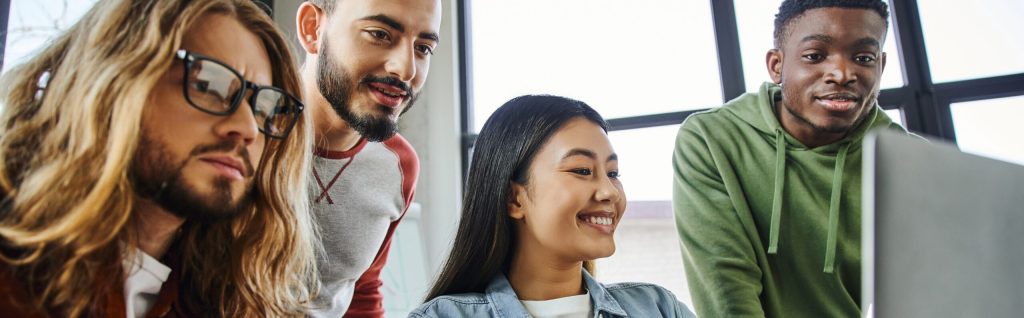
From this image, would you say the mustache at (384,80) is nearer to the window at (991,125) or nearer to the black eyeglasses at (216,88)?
the black eyeglasses at (216,88)

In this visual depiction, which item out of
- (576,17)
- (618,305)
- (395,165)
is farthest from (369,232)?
(576,17)

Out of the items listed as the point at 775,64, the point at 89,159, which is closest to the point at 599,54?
the point at 775,64

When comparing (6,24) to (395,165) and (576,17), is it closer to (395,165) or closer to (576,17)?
(395,165)

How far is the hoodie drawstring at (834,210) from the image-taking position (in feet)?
4.86

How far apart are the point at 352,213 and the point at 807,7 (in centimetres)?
125

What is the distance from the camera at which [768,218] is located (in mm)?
1575

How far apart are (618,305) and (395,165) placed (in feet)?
2.06

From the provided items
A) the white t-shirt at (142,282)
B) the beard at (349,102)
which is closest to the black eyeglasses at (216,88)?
the white t-shirt at (142,282)

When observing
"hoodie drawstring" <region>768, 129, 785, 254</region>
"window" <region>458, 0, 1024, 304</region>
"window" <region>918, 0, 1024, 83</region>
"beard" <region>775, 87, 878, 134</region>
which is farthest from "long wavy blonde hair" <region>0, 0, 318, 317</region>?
"window" <region>918, 0, 1024, 83</region>

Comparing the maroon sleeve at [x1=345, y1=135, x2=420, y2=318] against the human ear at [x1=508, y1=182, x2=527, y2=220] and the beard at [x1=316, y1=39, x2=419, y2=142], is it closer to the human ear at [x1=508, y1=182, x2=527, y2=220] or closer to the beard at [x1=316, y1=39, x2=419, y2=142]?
the beard at [x1=316, y1=39, x2=419, y2=142]

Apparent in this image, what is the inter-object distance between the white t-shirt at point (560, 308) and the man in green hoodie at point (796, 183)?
378 millimetres

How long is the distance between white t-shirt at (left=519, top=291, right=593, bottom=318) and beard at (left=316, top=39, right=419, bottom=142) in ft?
1.53

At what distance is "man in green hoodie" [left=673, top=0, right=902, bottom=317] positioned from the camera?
1.50m

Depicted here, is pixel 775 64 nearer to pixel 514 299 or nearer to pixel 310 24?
pixel 514 299
